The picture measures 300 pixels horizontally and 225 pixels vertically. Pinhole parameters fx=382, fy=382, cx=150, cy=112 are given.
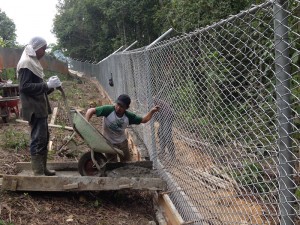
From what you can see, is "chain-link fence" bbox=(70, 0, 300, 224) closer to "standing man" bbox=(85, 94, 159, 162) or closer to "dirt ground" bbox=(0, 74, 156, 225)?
"standing man" bbox=(85, 94, 159, 162)

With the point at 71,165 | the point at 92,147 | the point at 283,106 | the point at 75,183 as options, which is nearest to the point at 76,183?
the point at 75,183

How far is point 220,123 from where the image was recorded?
3035 mm

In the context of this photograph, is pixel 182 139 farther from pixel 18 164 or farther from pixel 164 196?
pixel 18 164

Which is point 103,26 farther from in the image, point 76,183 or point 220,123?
point 220,123

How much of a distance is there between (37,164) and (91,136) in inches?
32.3

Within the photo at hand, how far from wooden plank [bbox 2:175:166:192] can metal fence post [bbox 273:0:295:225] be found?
2.96m

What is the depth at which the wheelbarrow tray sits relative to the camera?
4711 mm

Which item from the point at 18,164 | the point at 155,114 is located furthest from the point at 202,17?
the point at 18,164

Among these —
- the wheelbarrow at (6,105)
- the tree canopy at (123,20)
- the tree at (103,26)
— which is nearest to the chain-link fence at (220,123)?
the wheelbarrow at (6,105)

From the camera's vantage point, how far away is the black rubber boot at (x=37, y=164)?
4.88 m

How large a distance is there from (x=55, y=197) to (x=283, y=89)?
3852mm

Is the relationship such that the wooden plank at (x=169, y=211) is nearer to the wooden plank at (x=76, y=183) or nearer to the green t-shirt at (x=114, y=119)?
the wooden plank at (x=76, y=183)

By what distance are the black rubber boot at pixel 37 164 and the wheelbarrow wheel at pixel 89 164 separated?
0.58 metres

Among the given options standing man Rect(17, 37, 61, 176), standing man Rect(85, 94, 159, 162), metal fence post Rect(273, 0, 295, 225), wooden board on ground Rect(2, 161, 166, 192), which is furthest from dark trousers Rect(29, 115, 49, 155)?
metal fence post Rect(273, 0, 295, 225)
